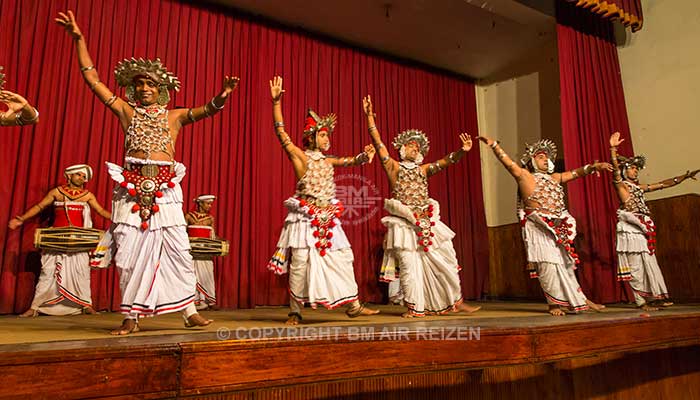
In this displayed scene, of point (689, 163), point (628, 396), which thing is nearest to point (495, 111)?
point (689, 163)

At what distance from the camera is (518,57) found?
23.7 ft

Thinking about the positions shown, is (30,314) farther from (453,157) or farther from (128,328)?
(453,157)

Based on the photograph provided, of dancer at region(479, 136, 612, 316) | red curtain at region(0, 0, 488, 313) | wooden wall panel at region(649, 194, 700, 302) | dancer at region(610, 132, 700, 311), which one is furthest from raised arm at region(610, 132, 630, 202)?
red curtain at region(0, 0, 488, 313)

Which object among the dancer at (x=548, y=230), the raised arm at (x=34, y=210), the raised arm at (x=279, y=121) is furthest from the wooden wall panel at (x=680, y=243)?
the raised arm at (x=34, y=210)

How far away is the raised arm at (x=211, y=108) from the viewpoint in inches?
108

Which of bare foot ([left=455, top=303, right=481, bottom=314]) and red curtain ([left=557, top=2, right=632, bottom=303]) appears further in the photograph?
red curtain ([left=557, top=2, right=632, bottom=303])

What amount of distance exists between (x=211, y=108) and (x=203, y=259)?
2286mm

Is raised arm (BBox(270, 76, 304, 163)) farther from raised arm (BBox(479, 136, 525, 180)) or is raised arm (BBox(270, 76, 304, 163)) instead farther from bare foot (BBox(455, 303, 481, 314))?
bare foot (BBox(455, 303, 481, 314))

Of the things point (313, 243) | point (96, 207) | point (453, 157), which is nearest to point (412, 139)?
point (453, 157)

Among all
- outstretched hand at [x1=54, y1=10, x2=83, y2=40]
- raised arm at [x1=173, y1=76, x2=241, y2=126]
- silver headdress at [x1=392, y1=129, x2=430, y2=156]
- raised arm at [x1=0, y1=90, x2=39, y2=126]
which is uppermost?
outstretched hand at [x1=54, y1=10, x2=83, y2=40]

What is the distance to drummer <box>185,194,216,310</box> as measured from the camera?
461cm

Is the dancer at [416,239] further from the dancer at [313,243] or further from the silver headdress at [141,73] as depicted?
the silver headdress at [141,73]

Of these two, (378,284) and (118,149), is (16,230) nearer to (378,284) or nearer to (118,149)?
(118,149)

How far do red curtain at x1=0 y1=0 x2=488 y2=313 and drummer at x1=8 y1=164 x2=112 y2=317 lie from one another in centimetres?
24
